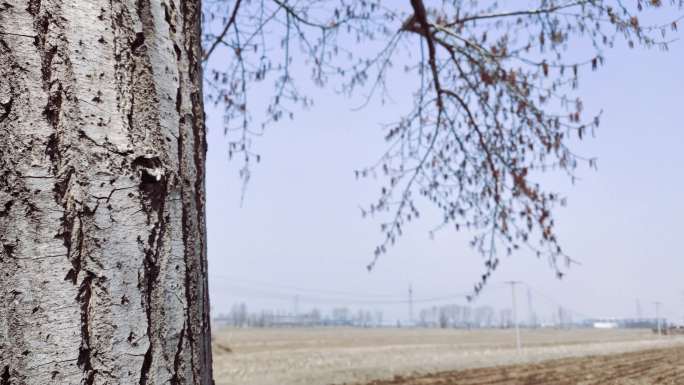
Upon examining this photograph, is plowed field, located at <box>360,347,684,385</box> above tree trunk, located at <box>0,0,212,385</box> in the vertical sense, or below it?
below

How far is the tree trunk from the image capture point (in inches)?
29.2

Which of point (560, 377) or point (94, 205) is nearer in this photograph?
point (94, 205)

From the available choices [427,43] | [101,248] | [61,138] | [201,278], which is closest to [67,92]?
[61,138]

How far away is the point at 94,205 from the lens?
0.78 m

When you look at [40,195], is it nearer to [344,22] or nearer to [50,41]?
[50,41]

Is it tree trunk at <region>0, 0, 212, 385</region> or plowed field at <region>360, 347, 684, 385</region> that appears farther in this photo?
plowed field at <region>360, 347, 684, 385</region>

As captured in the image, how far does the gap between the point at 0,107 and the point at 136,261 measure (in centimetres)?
27

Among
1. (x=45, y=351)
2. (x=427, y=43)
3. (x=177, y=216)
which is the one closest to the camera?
(x=45, y=351)

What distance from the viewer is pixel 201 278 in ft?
3.05

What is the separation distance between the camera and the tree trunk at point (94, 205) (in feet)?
2.43

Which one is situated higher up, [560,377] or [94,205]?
Answer: [94,205]

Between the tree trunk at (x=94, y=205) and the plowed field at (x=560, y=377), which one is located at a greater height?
the tree trunk at (x=94, y=205)

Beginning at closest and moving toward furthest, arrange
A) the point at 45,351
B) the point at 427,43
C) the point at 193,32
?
the point at 45,351
the point at 193,32
the point at 427,43

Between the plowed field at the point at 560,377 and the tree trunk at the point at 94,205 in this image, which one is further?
the plowed field at the point at 560,377
